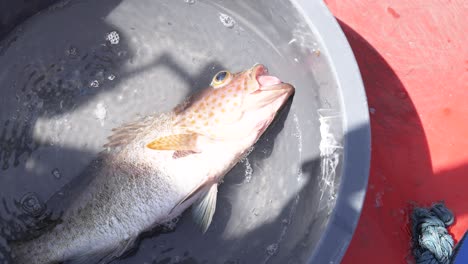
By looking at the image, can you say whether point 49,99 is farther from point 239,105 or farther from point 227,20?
point 239,105

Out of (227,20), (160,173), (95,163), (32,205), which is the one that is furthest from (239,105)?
(32,205)

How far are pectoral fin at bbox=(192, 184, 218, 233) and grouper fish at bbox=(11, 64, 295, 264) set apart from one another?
0.05m

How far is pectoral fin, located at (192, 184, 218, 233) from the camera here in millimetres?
2494

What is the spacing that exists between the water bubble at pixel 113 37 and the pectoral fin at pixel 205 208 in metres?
1.07

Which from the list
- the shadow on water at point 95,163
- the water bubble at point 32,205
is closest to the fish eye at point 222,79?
the shadow on water at point 95,163

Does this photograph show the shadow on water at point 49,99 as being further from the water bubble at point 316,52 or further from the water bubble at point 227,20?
the water bubble at point 316,52

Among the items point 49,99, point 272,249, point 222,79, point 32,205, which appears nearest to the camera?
point 222,79

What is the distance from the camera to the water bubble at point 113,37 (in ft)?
9.48

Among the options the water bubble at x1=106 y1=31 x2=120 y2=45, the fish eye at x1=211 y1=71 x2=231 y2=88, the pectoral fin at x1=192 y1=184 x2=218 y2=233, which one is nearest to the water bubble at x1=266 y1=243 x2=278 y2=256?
the pectoral fin at x1=192 y1=184 x2=218 y2=233

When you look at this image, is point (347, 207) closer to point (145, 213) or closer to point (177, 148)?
point (177, 148)

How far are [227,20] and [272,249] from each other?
49.1 inches

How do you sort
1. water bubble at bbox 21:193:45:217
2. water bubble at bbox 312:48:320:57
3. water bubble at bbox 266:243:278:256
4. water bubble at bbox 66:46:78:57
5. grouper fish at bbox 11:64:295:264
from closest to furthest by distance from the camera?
water bubble at bbox 312:48:320:57
grouper fish at bbox 11:64:295:264
water bubble at bbox 266:243:278:256
water bubble at bbox 21:193:45:217
water bubble at bbox 66:46:78:57

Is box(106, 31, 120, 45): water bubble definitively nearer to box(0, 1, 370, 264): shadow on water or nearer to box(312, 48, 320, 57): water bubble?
box(0, 1, 370, 264): shadow on water

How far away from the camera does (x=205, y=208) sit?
2516 mm
